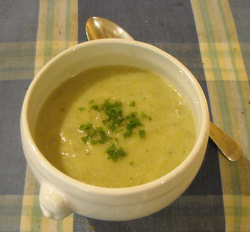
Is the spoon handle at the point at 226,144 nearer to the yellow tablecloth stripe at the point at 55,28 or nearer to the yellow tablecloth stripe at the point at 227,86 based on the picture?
the yellow tablecloth stripe at the point at 227,86

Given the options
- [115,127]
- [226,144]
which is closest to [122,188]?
[115,127]

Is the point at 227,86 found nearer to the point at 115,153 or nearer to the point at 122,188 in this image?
the point at 115,153

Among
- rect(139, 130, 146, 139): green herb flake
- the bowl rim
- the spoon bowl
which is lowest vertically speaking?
rect(139, 130, 146, 139): green herb flake

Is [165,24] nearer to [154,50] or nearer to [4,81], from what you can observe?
[154,50]

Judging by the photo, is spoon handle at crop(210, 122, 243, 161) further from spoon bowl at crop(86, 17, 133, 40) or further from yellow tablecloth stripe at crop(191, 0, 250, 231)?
spoon bowl at crop(86, 17, 133, 40)

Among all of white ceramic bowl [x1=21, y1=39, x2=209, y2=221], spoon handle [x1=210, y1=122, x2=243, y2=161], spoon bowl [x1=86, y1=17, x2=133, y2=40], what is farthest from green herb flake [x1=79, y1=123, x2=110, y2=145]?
spoon bowl [x1=86, y1=17, x2=133, y2=40]

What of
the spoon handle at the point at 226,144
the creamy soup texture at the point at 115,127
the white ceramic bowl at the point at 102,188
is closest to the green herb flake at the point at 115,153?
the creamy soup texture at the point at 115,127
